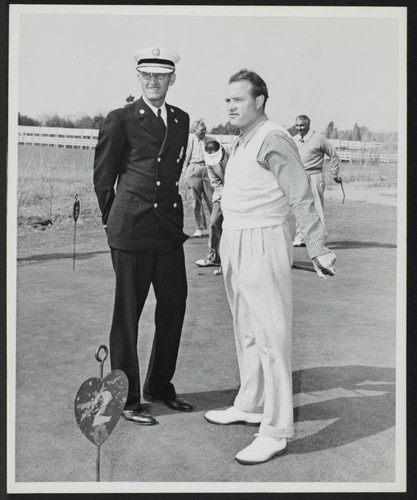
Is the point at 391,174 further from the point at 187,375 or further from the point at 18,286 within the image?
the point at 18,286

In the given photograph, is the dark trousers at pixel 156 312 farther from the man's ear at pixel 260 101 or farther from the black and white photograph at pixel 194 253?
the man's ear at pixel 260 101

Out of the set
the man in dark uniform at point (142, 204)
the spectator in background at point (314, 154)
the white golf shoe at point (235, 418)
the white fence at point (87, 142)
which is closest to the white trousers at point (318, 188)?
the spectator in background at point (314, 154)

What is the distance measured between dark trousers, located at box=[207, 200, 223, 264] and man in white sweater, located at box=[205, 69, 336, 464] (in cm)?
27

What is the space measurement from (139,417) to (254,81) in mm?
1509

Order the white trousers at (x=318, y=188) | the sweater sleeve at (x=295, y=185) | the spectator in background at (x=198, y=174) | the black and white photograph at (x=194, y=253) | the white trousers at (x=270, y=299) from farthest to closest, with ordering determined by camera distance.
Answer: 1. the white trousers at (x=318, y=188)
2. the spectator in background at (x=198, y=174)
3. the black and white photograph at (x=194, y=253)
4. the white trousers at (x=270, y=299)
5. the sweater sleeve at (x=295, y=185)

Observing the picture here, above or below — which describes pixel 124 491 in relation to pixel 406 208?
below

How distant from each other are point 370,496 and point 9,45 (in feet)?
8.36

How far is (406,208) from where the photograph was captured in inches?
131

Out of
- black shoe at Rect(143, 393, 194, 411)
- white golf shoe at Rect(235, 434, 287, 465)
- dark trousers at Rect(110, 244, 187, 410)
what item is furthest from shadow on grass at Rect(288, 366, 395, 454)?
dark trousers at Rect(110, 244, 187, 410)

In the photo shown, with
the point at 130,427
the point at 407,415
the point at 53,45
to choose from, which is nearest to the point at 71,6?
the point at 53,45

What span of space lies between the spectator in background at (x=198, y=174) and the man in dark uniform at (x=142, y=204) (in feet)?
0.22

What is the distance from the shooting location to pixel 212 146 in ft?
10.6

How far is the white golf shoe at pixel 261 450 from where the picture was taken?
2.99m

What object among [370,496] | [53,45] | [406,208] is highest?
[53,45]
